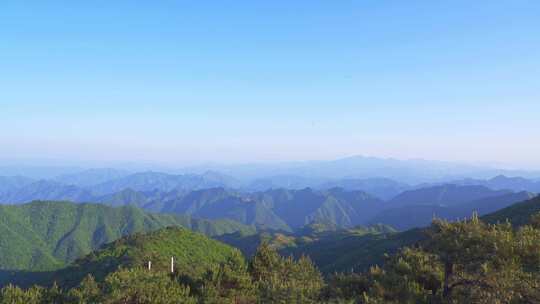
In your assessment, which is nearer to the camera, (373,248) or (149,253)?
(149,253)

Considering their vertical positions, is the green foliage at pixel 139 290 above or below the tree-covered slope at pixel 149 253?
above

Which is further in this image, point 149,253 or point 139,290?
point 149,253

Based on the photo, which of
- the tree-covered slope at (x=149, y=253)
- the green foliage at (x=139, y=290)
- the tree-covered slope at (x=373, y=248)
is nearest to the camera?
the green foliage at (x=139, y=290)

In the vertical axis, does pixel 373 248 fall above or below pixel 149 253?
below

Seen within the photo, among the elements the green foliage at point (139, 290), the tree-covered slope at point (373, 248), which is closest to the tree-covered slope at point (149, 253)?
the tree-covered slope at point (373, 248)

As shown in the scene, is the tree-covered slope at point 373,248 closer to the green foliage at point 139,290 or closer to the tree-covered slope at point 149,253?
the tree-covered slope at point 149,253

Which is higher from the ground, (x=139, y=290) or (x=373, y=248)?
(x=139, y=290)

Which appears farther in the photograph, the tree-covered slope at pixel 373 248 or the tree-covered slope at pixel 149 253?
the tree-covered slope at pixel 373 248

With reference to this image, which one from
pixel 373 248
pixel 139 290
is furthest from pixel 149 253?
pixel 139 290

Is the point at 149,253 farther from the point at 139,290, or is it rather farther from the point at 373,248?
the point at 139,290

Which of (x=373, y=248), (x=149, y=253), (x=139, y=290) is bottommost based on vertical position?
(x=373, y=248)

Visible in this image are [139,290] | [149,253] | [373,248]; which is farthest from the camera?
[373,248]

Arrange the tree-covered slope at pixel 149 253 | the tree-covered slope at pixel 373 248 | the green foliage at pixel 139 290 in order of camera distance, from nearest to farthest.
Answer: the green foliage at pixel 139 290 → the tree-covered slope at pixel 149 253 → the tree-covered slope at pixel 373 248

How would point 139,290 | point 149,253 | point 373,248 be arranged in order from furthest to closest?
point 373,248 → point 149,253 → point 139,290
